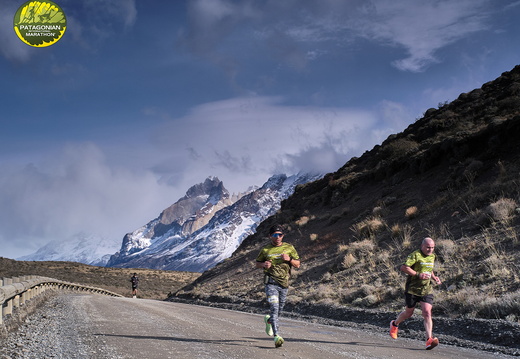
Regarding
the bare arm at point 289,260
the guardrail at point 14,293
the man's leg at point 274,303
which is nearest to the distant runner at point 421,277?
the bare arm at point 289,260

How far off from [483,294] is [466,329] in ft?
6.92

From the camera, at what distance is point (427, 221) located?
21766 millimetres

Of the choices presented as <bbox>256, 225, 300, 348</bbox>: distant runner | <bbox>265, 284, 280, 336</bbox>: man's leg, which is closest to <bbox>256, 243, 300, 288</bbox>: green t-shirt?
<bbox>256, 225, 300, 348</bbox>: distant runner

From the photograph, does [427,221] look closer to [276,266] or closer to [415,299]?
[415,299]

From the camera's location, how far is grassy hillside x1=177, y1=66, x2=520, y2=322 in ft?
43.1

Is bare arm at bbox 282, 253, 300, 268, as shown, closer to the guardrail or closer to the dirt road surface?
the dirt road surface

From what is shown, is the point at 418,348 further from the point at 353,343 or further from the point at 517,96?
the point at 517,96

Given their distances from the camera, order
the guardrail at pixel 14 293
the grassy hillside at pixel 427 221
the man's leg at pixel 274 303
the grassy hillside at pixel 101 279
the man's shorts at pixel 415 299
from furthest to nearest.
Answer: the grassy hillside at pixel 101 279, the grassy hillside at pixel 427 221, the guardrail at pixel 14 293, the man's shorts at pixel 415 299, the man's leg at pixel 274 303

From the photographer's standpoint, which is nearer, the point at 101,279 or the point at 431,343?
the point at 431,343

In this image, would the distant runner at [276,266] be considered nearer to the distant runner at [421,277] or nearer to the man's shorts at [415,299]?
the distant runner at [421,277]

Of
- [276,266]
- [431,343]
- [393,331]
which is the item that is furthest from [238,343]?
Result: [431,343]

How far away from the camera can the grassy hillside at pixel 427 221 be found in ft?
43.1

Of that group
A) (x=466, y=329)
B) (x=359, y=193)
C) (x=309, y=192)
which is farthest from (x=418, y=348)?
(x=309, y=192)

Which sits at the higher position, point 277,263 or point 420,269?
point 277,263
